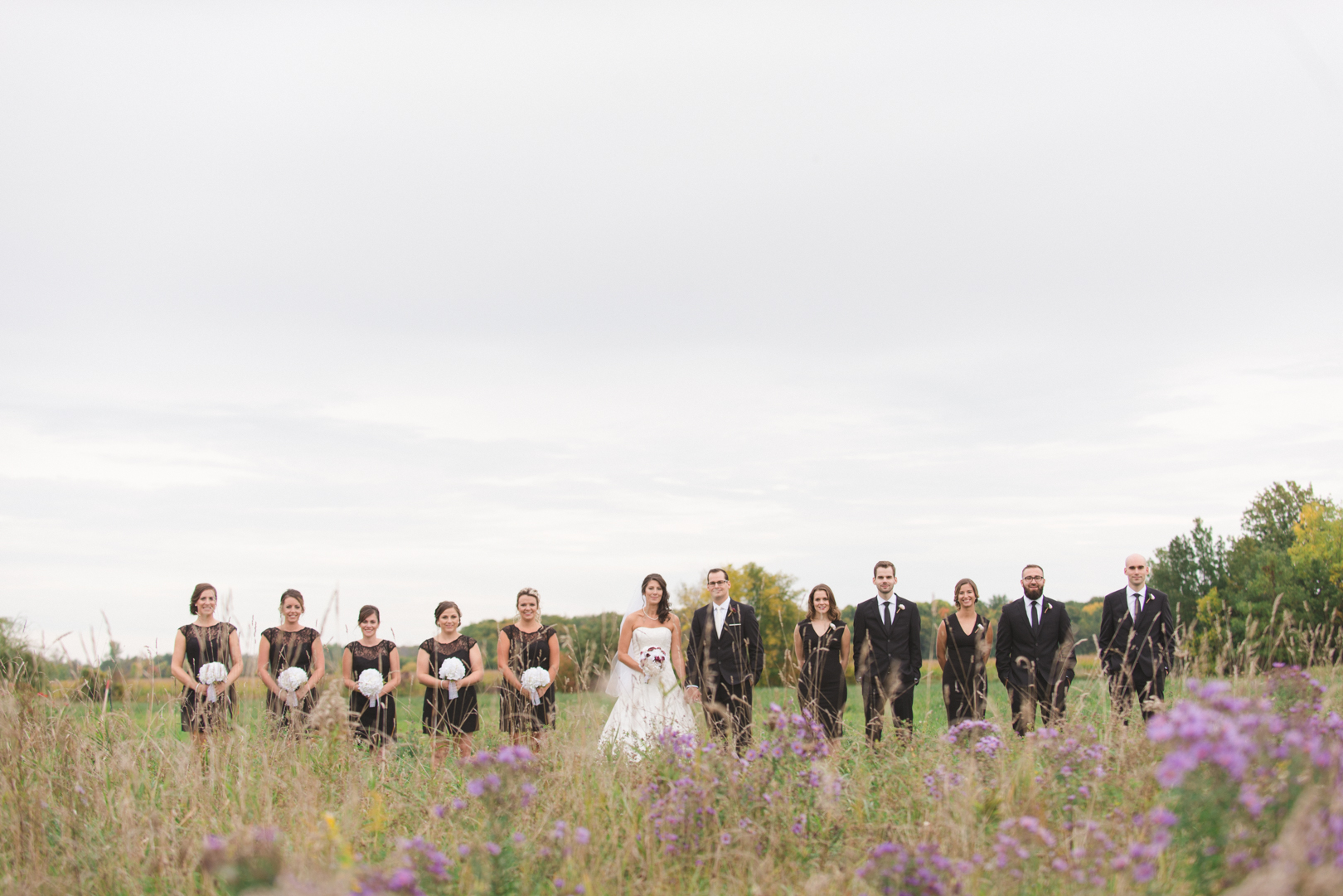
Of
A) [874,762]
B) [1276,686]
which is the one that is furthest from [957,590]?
[1276,686]

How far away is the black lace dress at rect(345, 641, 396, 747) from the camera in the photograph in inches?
342

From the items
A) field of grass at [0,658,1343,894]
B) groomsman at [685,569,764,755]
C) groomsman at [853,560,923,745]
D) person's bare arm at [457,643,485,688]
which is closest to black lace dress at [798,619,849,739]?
groomsman at [853,560,923,745]

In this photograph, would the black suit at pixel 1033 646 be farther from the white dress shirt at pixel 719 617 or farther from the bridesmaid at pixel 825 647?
the white dress shirt at pixel 719 617

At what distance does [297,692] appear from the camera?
26.9 feet

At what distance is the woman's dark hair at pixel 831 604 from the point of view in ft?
29.3

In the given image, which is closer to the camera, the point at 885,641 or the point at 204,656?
the point at 204,656

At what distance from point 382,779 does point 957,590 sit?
210 inches

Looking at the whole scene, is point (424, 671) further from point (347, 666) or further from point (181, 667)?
point (181, 667)

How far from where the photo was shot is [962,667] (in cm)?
913

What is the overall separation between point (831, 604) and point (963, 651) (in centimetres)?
137

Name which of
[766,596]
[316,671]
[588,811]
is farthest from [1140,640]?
[766,596]

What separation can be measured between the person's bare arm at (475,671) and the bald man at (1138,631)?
557 centimetres

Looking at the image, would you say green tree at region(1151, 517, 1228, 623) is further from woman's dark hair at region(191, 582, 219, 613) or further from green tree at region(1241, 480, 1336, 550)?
woman's dark hair at region(191, 582, 219, 613)

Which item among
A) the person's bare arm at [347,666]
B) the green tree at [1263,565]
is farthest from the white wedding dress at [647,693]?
the green tree at [1263,565]
